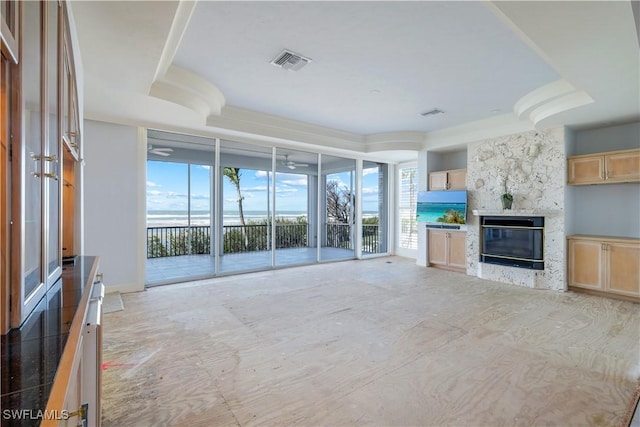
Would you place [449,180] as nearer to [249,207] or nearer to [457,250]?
[457,250]

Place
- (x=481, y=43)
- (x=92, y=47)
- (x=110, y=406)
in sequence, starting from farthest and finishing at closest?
(x=481, y=43), (x=92, y=47), (x=110, y=406)

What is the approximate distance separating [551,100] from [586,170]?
1437 millimetres

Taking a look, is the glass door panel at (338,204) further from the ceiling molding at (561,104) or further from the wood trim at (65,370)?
the wood trim at (65,370)

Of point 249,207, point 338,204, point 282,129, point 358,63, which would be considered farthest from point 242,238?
point 358,63

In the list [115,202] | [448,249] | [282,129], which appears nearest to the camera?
[115,202]

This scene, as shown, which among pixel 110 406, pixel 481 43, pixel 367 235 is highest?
pixel 481 43

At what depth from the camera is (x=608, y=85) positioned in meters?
3.39

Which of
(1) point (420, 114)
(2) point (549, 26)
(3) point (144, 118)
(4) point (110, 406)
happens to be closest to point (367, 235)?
(1) point (420, 114)

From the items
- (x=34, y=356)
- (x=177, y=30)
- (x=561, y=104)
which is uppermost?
(x=177, y=30)

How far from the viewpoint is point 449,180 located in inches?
→ 259

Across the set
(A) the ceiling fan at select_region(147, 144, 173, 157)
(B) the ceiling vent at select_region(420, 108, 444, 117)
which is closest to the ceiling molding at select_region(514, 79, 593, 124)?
(B) the ceiling vent at select_region(420, 108, 444, 117)

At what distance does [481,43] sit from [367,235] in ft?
18.5

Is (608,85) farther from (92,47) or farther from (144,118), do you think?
(144,118)

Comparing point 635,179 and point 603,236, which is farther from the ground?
point 635,179
